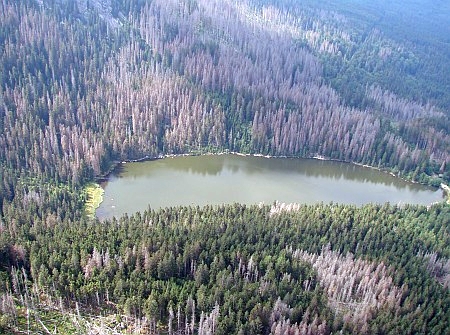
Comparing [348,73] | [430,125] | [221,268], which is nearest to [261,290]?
[221,268]

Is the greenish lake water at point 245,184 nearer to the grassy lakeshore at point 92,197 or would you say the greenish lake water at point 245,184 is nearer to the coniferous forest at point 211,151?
the grassy lakeshore at point 92,197

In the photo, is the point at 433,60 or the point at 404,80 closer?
the point at 404,80

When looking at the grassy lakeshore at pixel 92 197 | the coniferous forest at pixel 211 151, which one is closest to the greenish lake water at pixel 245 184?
the grassy lakeshore at pixel 92 197

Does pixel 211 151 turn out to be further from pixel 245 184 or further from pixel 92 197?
pixel 92 197

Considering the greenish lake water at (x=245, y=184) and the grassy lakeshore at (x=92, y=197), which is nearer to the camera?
the grassy lakeshore at (x=92, y=197)

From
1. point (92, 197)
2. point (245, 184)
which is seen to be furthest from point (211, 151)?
point (92, 197)

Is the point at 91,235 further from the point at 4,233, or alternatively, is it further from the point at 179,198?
the point at 179,198
